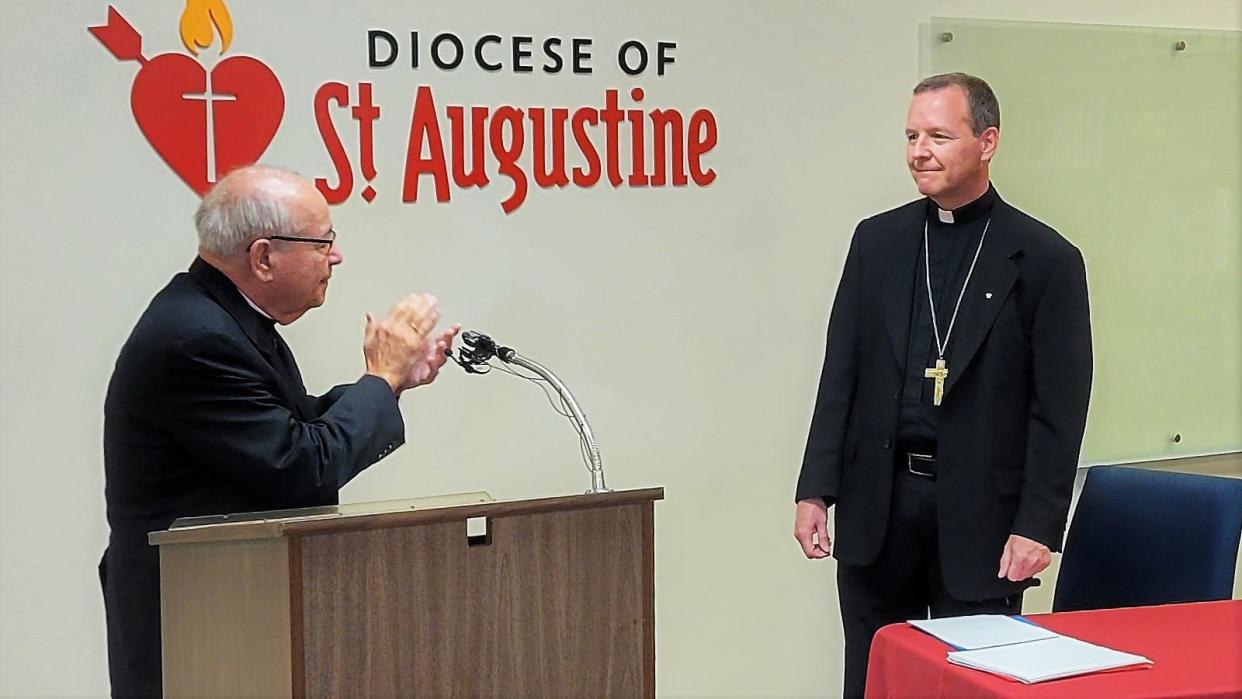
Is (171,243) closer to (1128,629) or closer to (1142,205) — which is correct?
(1128,629)

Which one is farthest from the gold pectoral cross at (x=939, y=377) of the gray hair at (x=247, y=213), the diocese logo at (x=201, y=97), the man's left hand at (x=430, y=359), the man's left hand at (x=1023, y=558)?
the diocese logo at (x=201, y=97)

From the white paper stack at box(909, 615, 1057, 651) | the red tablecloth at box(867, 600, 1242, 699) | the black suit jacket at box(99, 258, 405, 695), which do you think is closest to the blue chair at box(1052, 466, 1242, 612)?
the red tablecloth at box(867, 600, 1242, 699)

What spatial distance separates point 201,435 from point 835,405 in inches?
54.1

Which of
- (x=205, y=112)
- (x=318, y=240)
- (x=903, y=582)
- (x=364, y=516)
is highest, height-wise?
(x=205, y=112)

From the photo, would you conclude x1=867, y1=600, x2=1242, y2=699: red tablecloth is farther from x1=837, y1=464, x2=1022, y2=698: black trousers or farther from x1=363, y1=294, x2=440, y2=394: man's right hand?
x1=363, y1=294, x2=440, y2=394: man's right hand

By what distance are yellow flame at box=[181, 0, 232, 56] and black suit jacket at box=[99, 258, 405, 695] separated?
1147 mm

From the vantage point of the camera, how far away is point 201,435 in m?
2.33

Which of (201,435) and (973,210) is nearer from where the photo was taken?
(201,435)

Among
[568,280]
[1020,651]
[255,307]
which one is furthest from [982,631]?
[568,280]

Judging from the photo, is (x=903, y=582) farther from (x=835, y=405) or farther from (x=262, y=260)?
(x=262, y=260)

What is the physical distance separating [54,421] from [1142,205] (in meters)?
3.26

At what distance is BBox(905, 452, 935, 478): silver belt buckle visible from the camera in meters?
3.00

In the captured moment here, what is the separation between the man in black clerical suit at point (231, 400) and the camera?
7.59 ft

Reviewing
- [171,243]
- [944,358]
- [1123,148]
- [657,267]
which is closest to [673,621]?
[657,267]
